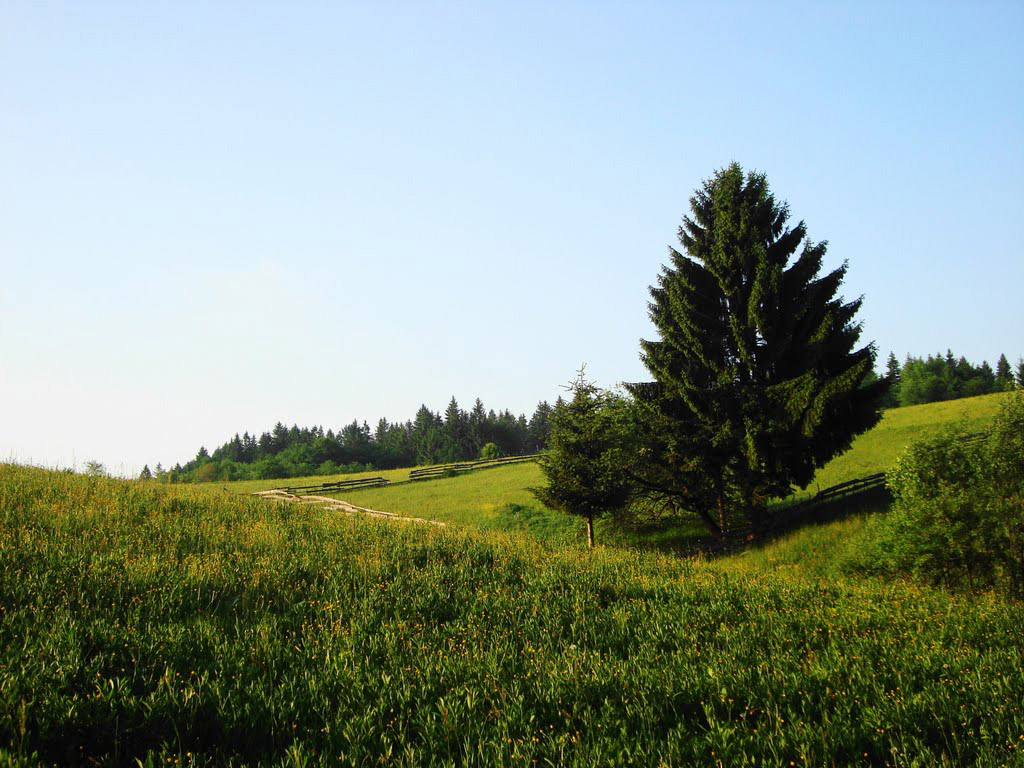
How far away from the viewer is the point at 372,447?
4614 inches

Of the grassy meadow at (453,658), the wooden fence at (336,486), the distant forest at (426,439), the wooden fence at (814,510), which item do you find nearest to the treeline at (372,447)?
the distant forest at (426,439)

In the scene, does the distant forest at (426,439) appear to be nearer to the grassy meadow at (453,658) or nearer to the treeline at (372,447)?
the treeline at (372,447)

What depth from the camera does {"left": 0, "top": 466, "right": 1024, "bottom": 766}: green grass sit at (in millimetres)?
5055

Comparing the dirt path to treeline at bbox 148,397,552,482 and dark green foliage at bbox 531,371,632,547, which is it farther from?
treeline at bbox 148,397,552,482

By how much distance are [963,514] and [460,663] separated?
46.2 ft

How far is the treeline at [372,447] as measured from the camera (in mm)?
93688

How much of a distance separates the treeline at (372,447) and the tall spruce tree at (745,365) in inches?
2759

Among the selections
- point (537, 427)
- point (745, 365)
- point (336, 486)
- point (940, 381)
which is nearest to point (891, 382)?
point (745, 365)

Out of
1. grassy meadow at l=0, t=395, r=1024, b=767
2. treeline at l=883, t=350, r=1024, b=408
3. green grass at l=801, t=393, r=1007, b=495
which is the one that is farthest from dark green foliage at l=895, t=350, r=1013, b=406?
grassy meadow at l=0, t=395, r=1024, b=767

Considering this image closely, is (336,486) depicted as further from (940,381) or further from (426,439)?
(940,381)

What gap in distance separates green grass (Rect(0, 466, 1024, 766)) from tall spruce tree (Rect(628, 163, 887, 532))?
8.52m

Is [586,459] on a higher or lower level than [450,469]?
higher

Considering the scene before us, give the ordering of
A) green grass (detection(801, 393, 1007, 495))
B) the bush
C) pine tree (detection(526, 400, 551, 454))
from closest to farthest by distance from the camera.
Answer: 1. the bush
2. green grass (detection(801, 393, 1007, 495))
3. pine tree (detection(526, 400, 551, 454))

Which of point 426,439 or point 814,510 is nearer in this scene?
point 814,510
